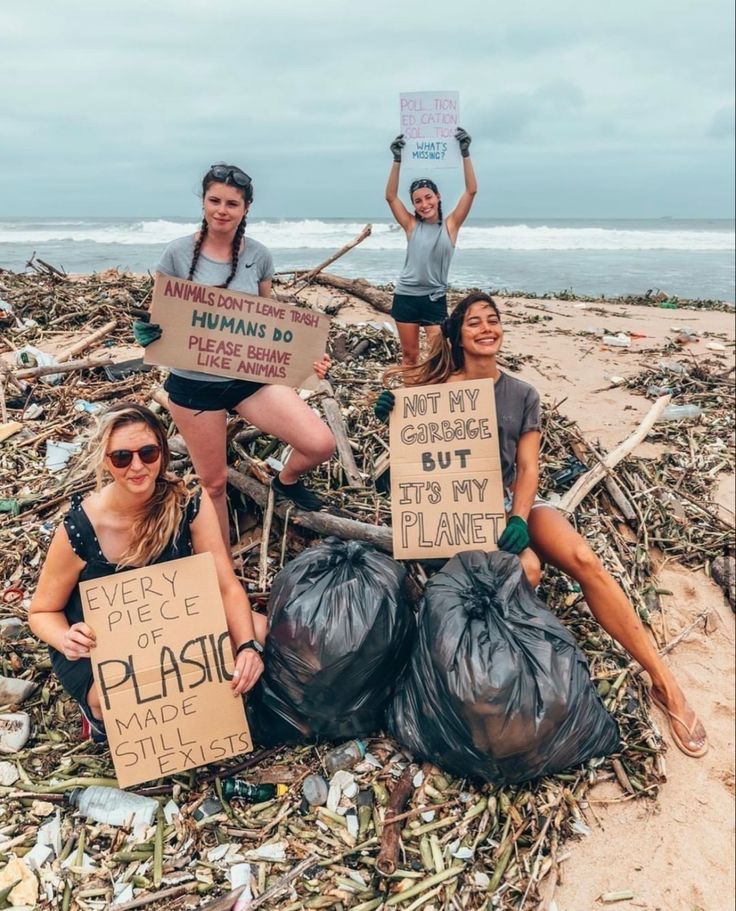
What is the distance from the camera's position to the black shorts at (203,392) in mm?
2966

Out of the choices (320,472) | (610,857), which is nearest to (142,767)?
(610,857)

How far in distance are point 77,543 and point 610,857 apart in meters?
2.27

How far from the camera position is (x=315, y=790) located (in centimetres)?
245

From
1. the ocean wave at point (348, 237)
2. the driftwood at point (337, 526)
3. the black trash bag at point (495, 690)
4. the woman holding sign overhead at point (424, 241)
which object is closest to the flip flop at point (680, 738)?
the black trash bag at point (495, 690)

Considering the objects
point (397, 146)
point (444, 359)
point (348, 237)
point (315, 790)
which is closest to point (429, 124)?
point (397, 146)

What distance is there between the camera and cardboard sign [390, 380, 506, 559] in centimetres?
295

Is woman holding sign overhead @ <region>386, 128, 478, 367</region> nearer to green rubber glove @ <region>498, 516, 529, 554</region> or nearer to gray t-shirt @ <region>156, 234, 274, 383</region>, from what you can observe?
gray t-shirt @ <region>156, 234, 274, 383</region>

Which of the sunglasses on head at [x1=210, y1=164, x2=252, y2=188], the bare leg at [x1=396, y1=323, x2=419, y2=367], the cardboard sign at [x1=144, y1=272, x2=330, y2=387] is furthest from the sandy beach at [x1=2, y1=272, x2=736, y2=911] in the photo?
the sunglasses on head at [x1=210, y1=164, x2=252, y2=188]

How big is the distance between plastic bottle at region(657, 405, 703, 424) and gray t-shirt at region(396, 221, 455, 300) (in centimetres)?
245

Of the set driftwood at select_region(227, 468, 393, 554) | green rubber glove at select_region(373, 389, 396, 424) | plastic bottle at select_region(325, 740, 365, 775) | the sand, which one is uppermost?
green rubber glove at select_region(373, 389, 396, 424)

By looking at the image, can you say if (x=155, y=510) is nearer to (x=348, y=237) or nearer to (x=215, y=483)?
(x=215, y=483)

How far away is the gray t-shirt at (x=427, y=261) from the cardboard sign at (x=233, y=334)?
2111 mm

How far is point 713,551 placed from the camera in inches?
159

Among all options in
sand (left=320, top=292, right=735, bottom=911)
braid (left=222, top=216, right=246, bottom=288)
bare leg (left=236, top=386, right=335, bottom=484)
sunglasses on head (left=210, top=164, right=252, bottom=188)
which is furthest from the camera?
bare leg (left=236, top=386, right=335, bottom=484)
